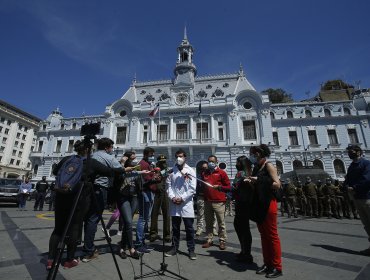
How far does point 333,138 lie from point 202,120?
17046mm

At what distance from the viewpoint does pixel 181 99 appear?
3038 cm

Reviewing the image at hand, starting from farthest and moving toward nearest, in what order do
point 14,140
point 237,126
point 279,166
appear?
1. point 14,140
2. point 279,166
3. point 237,126

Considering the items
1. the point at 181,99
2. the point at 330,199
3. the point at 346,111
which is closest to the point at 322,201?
the point at 330,199

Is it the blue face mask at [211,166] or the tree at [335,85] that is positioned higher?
the tree at [335,85]

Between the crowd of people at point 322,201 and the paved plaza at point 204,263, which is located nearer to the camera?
the paved plaza at point 204,263

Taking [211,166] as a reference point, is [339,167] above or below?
above

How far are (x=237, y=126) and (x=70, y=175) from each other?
25.4m

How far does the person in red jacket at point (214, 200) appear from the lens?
470 cm

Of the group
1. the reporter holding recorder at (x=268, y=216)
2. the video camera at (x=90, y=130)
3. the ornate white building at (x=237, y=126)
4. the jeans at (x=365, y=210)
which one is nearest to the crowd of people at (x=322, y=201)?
the jeans at (x=365, y=210)

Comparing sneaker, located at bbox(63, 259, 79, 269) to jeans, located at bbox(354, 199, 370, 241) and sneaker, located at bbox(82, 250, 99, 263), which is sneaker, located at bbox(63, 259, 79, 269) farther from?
jeans, located at bbox(354, 199, 370, 241)

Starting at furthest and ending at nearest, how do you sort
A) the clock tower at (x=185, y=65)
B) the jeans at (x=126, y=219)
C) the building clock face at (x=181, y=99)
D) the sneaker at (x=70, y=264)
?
the clock tower at (x=185, y=65) → the building clock face at (x=181, y=99) → the jeans at (x=126, y=219) → the sneaker at (x=70, y=264)

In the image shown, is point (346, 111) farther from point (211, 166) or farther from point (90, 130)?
point (90, 130)

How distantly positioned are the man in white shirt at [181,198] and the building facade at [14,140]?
188 feet

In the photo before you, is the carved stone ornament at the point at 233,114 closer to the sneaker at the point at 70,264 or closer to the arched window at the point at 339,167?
the arched window at the point at 339,167
